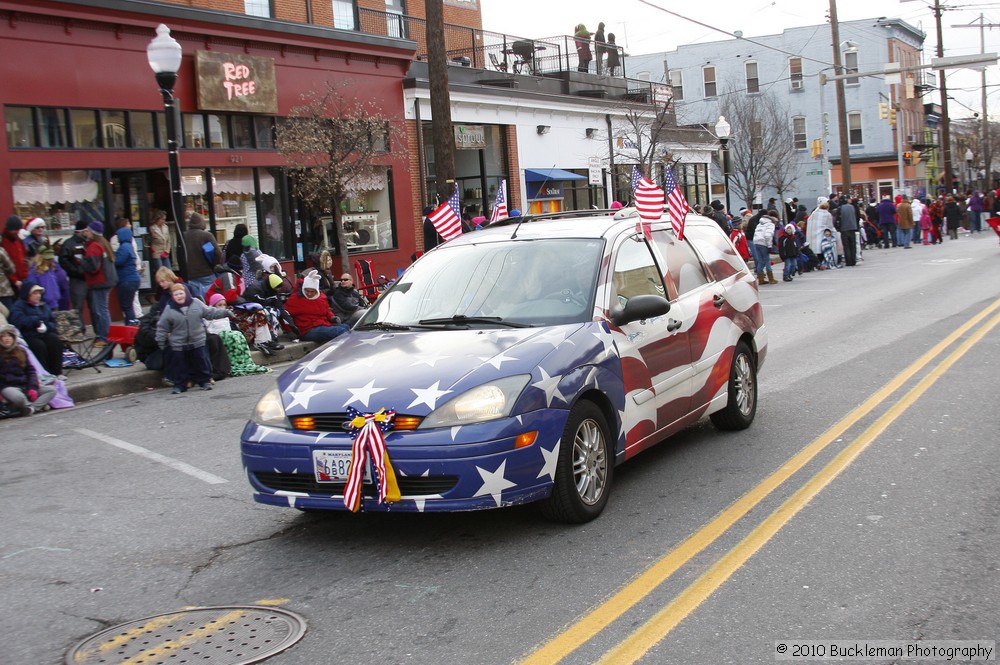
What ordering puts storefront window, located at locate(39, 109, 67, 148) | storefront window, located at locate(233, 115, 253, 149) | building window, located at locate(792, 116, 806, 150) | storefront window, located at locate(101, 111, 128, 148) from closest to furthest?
storefront window, located at locate(39, 109, 67, 148) → storefront window, located at locate(101, 111, 128, 148) → storefront window, located at locate(233, 115, 253, 149) → building window, located at locate(792, 116, 806, 150)

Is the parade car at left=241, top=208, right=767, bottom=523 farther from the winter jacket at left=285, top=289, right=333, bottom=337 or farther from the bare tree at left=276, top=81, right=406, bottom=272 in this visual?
the bare tree at left=276, top=81, right=406, bottom=272

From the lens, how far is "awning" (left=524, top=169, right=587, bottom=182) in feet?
100

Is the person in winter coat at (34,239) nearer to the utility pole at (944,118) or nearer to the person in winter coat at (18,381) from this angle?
the person in winter coat at (18,381)

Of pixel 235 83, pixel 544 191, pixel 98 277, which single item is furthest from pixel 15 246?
pixel 544 191

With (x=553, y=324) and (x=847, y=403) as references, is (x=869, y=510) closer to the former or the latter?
(x=553, y=324)

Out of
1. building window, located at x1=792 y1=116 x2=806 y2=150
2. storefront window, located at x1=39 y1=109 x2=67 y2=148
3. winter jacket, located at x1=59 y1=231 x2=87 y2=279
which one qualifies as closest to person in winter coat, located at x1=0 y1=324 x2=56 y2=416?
winter jacket, located at x1=59 y1=231 x2=87 y2=279

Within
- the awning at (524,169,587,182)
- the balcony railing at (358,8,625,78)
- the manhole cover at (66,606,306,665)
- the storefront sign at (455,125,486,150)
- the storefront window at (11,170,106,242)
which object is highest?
the balcony railing at (358,8,625,78)

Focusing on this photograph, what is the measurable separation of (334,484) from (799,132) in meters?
62.0

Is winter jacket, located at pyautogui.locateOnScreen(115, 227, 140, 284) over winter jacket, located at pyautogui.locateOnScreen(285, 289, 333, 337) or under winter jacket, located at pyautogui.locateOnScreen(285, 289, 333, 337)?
over

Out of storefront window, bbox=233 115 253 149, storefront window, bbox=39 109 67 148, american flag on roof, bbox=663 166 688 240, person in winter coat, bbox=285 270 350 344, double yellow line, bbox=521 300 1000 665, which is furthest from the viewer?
storefront window, bbox=233 115 253 149

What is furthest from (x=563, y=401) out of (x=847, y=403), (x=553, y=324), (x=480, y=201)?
(x=480, y=201)

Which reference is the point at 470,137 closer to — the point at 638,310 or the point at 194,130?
the point at 194,130

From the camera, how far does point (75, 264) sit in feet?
48.1

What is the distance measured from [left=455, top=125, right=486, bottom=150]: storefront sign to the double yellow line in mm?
19641
